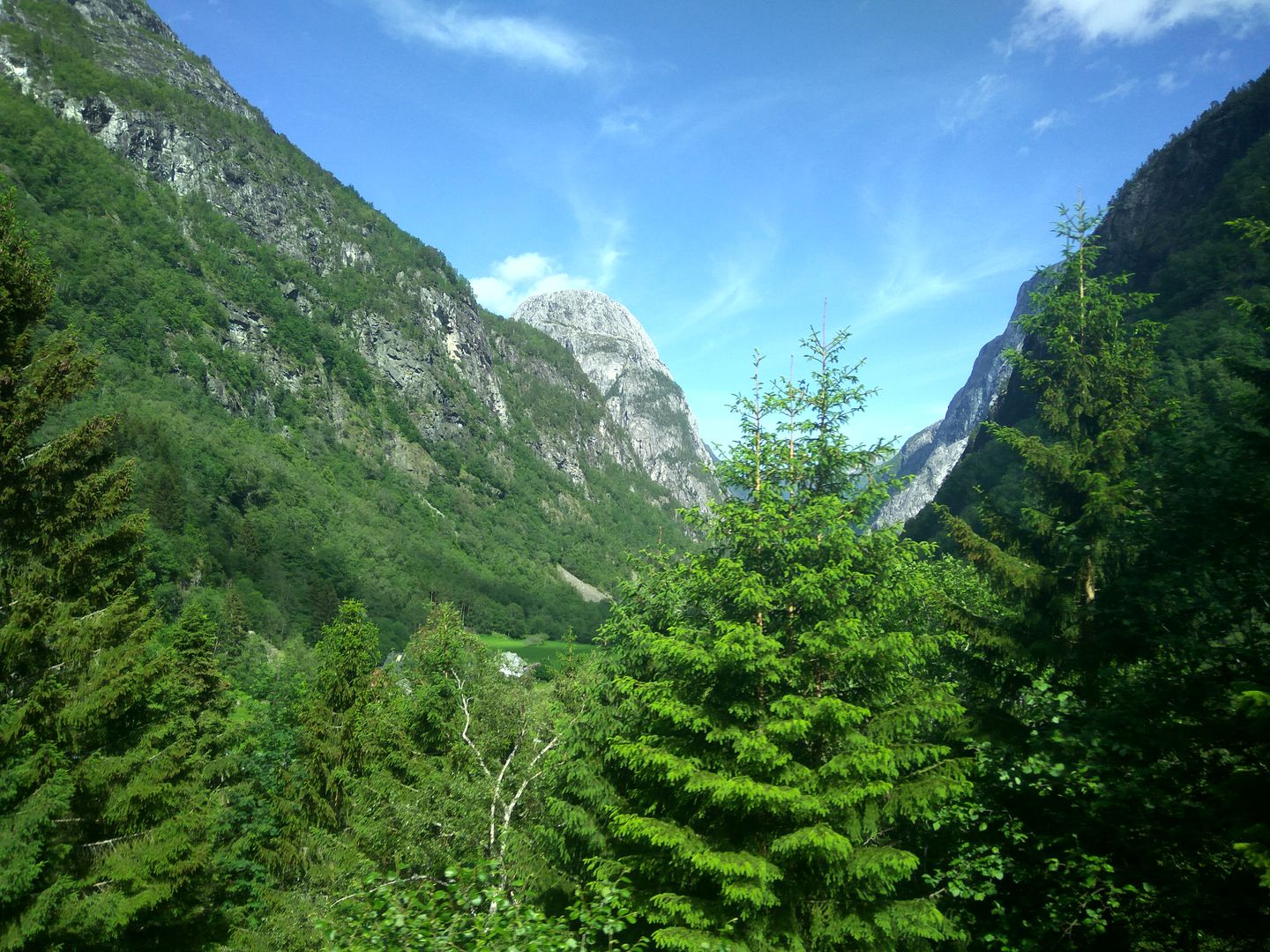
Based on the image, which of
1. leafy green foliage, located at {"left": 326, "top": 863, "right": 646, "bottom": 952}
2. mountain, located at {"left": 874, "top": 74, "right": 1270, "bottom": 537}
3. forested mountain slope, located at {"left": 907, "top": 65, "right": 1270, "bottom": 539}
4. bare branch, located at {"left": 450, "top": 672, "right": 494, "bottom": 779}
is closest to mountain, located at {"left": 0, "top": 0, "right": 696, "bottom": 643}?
forested mountain slope, located at {"left": 907, "top": 65, "right": 1270, "bottom": 539}

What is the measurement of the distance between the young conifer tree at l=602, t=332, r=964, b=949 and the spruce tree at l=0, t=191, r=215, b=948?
809 cm

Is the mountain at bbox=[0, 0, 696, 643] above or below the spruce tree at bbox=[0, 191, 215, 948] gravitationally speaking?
above

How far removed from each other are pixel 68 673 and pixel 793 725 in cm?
1152

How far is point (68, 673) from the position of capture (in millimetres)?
11383

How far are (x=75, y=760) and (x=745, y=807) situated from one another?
11152 millimetres

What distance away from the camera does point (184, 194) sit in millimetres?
191875

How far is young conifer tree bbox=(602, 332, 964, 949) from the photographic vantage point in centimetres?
873

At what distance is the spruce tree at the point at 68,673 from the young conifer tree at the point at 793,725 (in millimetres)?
8095

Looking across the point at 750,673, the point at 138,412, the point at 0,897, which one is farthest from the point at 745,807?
the point at 138,412

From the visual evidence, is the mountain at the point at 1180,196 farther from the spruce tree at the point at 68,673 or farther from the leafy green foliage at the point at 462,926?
the leafy green foliage at the point at 462,926

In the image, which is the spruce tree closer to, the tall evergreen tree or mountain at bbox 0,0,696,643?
the tall evergreen tree

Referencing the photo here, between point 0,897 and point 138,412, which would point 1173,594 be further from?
point 138,412

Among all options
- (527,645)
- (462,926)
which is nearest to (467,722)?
(462,926)

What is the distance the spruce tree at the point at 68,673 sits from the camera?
10.2 metres
